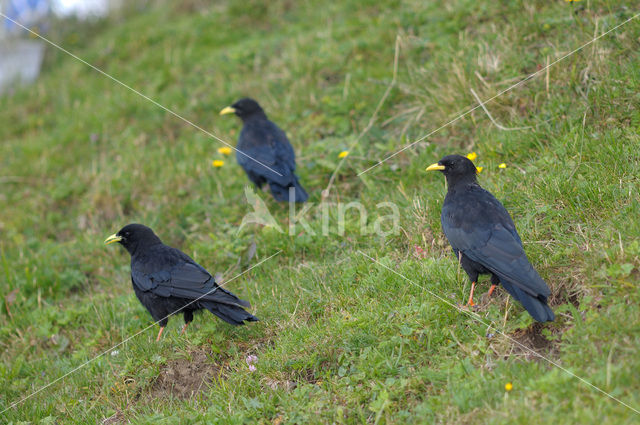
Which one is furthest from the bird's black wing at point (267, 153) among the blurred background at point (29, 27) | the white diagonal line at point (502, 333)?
the blurred background at point (29, 27)

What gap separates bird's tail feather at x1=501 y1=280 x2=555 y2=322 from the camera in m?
3.54

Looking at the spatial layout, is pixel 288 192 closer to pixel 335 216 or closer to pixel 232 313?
pixel 335 216

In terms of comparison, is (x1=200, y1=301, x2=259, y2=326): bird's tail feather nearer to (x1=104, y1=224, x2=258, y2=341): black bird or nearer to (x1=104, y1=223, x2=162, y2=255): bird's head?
(x1=104, y1=224, x2=258, y2=341): black bird

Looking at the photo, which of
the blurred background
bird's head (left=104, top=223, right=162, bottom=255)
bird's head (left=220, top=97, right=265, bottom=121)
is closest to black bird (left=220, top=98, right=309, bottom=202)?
bird's head (left=220, top=97, right=265, bottom=121)

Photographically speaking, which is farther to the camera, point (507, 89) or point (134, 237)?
point (507, 89)

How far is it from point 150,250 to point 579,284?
3376 millimetres

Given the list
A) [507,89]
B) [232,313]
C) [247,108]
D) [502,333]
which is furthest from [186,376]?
[507,89]

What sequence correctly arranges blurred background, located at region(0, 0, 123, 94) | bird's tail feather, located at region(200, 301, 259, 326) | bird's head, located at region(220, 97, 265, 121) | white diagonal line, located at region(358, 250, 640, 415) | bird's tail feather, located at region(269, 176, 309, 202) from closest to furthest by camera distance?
white diagonal line, located at region(358, 250, 640, 415) < bird's tail feather, located at region(200, 301, 259, 326) < bird's tail feather, located at region(269, 176, 309, 202) < bird's head, located at region(220, 97, 265, 121) < blurred background, located at region(0, 0, 123, 94)

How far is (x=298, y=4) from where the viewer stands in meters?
9.68

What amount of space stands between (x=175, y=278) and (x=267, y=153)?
1.97 meters

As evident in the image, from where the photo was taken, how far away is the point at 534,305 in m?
3.60

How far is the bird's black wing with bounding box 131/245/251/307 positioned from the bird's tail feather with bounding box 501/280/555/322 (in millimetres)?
1923

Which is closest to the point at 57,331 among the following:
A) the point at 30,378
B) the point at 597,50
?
the point at 30,378

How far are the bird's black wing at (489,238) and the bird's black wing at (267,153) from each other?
206cm
